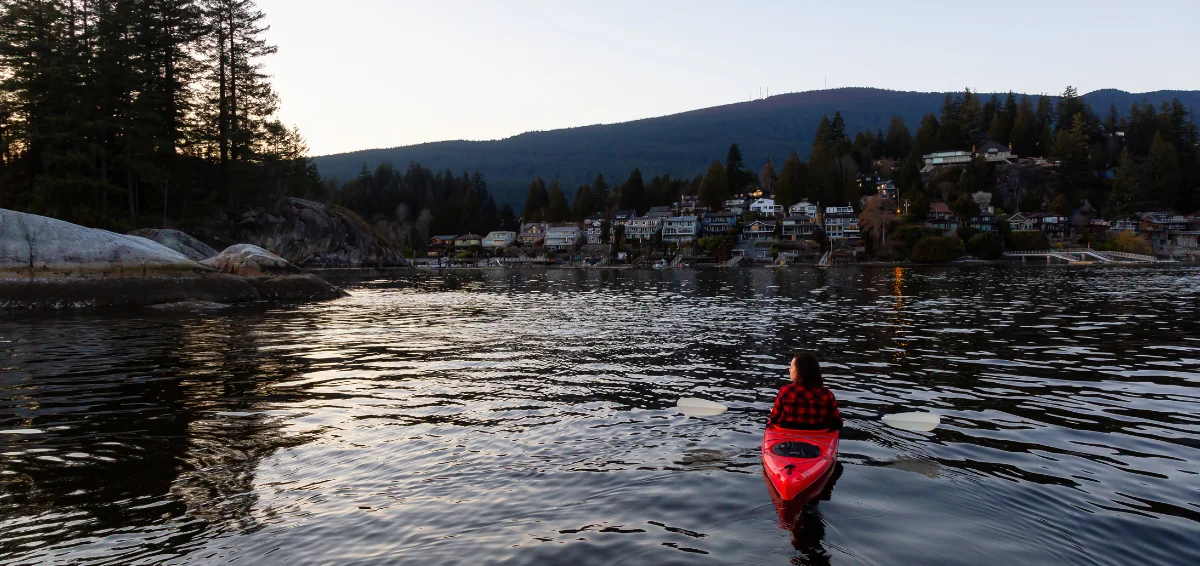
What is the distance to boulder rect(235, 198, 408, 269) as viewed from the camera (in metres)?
80.5

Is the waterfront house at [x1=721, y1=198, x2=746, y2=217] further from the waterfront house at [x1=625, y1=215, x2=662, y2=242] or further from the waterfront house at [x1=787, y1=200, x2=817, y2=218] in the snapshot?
the waterfront house at [x1=625, y1=215, x2=662, y2=242]

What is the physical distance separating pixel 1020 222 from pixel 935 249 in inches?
1157

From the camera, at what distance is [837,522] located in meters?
7.19

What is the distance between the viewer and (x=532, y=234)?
178 metres

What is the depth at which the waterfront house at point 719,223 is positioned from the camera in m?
154

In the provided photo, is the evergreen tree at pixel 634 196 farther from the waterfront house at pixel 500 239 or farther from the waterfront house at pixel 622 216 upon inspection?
the waterfront house at pixel 500 239

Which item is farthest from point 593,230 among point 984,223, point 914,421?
point 914,421

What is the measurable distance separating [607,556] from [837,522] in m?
2.64

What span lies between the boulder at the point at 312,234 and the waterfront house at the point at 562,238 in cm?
6844

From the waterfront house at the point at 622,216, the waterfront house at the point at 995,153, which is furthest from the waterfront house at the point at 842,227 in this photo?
the waterfront house at the point at 995,153

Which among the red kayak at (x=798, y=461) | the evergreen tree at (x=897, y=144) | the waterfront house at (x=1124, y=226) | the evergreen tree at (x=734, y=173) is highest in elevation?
the evergreen tree at (x=897, y=144)

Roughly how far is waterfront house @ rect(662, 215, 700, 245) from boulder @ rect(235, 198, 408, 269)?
236ft

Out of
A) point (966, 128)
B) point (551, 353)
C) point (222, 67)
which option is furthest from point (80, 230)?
point (966, 128)

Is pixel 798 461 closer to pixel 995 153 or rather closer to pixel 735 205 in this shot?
pixel 735 205
